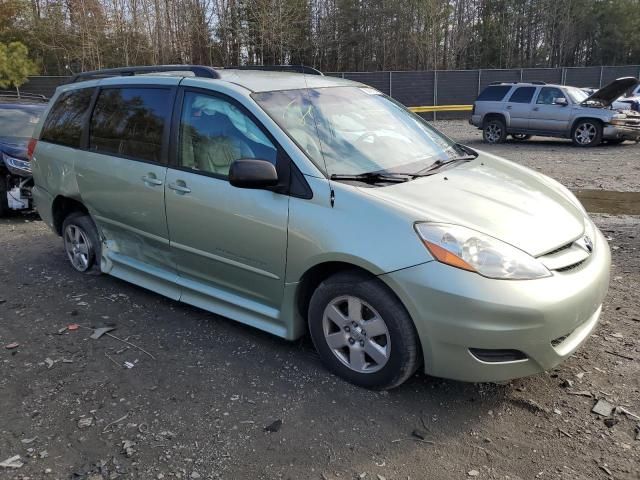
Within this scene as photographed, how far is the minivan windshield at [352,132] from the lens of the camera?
3533mm

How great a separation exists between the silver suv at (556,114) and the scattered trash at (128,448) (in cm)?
1451

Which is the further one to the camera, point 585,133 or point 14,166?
point 585,133

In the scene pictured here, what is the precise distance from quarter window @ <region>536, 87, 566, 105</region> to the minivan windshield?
13.2m

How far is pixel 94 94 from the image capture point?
485 centimetres

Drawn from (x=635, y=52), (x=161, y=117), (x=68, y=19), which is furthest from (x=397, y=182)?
(x=635, y=52)

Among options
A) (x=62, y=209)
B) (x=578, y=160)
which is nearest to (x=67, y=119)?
(x=62, y=209)

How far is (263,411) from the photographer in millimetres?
3141

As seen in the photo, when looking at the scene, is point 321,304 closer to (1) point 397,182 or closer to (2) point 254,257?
(2) point 254,257

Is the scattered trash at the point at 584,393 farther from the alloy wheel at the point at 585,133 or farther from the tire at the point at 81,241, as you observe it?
the alloy wheel at the point at 585,133

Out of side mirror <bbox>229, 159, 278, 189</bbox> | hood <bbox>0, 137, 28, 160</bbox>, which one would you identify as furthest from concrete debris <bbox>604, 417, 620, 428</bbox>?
hood <bbox>0, 137, 28, 160</bbox>

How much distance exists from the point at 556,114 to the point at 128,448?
15.8 meters

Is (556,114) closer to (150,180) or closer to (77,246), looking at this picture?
(77,246)

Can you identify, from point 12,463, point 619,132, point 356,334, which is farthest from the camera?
point 619,132

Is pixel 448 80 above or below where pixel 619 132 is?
above
